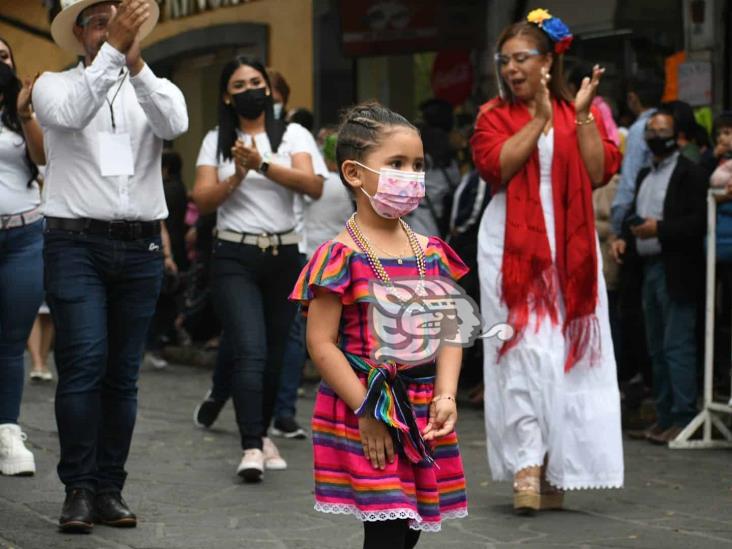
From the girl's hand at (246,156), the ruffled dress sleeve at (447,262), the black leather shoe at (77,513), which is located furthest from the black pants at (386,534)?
the girl's hand at (246,156)

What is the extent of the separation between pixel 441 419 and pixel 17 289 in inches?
145

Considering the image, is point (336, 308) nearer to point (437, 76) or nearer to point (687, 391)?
point (687, 391)

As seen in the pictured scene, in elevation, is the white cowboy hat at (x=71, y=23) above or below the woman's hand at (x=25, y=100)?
above

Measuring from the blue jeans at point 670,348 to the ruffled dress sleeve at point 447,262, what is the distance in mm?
4678

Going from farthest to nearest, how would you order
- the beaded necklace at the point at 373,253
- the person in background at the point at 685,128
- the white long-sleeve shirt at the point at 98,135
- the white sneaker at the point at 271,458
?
the person in background at the point at 685,128 < the white sneaker at the point at 271,458 < the white long-sleeve shirt at the point at 98,135 < the beaded necklace at the point at 373,253

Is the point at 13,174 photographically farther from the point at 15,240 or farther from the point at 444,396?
the point at 444,396

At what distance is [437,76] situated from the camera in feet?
50.7

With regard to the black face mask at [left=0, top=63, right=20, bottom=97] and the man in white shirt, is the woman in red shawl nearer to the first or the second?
the man in white shirt

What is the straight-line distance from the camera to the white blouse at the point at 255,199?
26.5ft

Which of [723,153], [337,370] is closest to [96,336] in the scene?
[337,370]

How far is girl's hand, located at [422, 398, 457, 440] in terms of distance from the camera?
178 inches

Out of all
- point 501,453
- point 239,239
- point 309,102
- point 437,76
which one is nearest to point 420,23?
point 437,76

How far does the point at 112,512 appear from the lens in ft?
21.5

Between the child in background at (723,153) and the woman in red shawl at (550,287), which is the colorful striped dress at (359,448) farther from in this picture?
the child in background at (723,153)
